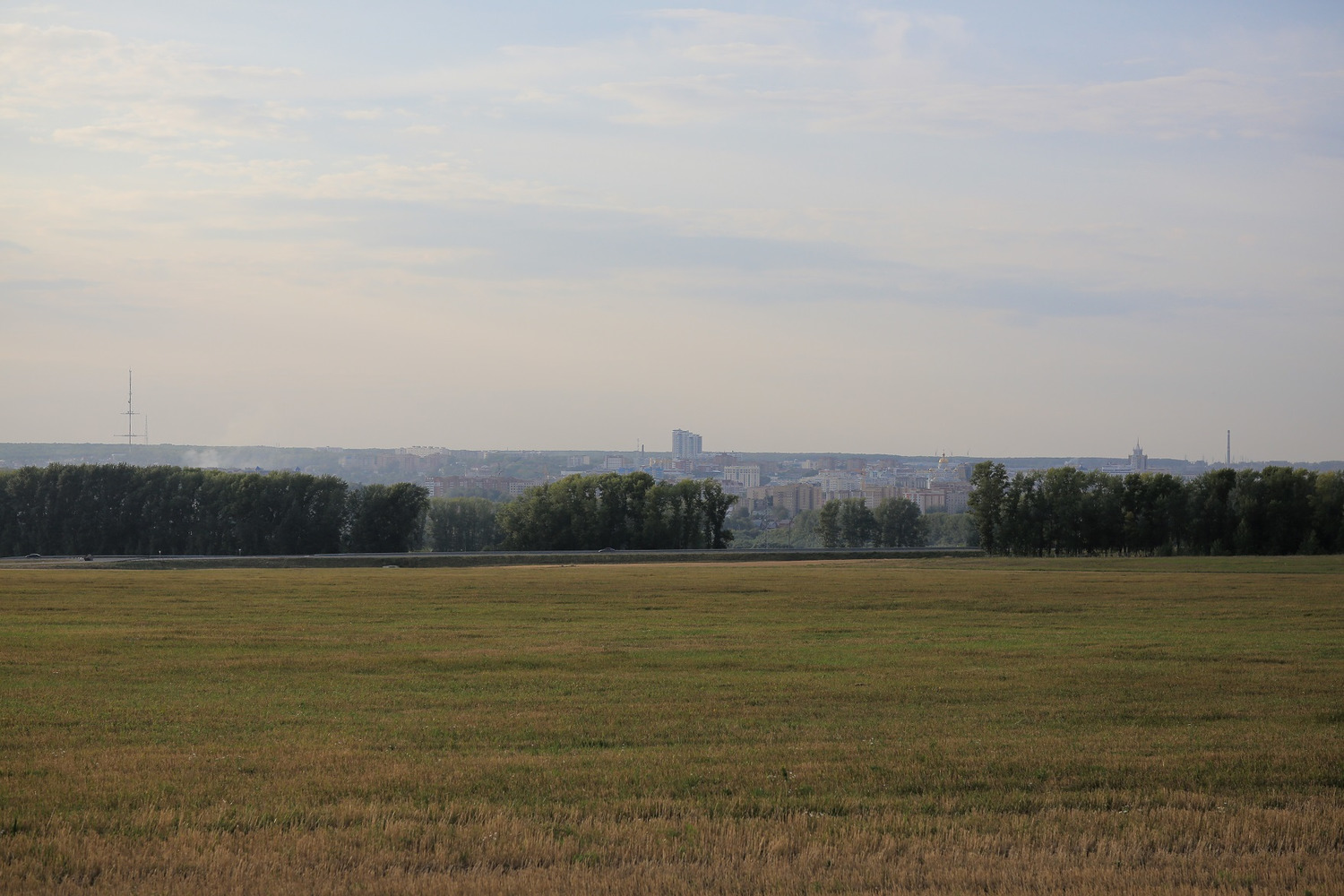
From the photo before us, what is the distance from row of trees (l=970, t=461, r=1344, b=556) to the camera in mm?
97750

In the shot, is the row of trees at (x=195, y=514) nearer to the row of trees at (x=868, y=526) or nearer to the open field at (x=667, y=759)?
the row of trees at (x=868, y=526)

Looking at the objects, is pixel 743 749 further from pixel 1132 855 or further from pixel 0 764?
pixel 0 764

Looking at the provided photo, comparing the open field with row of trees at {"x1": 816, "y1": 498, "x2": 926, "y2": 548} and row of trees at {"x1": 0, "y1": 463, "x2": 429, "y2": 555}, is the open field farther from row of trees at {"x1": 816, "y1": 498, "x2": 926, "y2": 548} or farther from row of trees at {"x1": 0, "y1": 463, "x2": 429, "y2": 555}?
row of trees at {"x1": 816, "y1": 498, "x2": 926, "y2": 548}

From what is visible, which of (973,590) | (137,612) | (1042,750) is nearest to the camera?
(1042,750)

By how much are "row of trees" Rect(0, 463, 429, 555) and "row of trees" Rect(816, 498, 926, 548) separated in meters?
60.6

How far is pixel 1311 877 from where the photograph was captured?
9867 millimetres

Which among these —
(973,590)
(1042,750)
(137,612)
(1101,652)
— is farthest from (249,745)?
(973,590)

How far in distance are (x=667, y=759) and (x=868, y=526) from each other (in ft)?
456

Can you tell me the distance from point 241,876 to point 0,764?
5602 mm

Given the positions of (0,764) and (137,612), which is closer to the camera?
(0,764)

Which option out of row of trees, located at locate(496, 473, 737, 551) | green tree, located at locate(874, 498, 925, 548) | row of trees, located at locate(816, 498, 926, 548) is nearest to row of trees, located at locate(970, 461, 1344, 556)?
row of trees, located at locate(496, 473, 737, 551)

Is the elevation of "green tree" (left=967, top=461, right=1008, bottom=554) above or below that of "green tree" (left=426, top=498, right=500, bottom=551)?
above

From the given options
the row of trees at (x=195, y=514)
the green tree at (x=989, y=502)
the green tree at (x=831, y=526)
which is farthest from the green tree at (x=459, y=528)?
the green tree at (x=989, y=502)

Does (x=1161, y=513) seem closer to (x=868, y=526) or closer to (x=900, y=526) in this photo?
(x=868, y=526)
